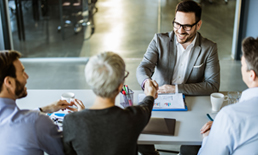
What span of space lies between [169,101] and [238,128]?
2.35ft

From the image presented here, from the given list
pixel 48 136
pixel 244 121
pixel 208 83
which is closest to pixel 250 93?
pixel 244 121

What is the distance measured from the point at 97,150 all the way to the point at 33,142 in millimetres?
305

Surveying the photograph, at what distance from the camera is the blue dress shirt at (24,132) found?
1349 millimetres

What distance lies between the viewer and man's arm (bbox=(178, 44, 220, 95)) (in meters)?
2.16

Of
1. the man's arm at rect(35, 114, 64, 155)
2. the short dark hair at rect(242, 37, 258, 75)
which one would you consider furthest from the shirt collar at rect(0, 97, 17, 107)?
the short dark hair at rect(242, 37, 258, 75)

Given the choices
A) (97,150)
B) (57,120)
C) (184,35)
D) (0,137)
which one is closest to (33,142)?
(0,137)

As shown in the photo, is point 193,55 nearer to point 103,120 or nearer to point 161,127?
point 161,127

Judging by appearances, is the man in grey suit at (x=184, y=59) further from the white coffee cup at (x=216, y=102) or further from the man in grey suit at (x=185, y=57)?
the white coffee cup at (x=216, y=102)

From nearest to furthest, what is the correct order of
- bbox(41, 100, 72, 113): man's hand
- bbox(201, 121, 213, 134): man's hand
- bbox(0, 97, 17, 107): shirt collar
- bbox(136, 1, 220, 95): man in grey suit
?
bbox(0, 97, 17, 107): shirt collar
bbox(201, 121, 213, 134): man's hand
bbox(41, 100, 72, 113): man's hand
bbox(136, 1, 220, 95): man in grey suit

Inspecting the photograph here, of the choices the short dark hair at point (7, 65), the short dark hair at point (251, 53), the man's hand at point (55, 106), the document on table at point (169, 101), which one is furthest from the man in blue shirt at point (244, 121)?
the short dark hair at point (7, 65)

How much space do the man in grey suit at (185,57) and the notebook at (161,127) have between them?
0.39 metres

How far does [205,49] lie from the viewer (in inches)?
94.1

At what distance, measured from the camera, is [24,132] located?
135 centimetres

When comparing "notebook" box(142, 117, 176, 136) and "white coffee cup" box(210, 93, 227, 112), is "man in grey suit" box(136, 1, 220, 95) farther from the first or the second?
"notebook" box(142, 117, 176, 136)
